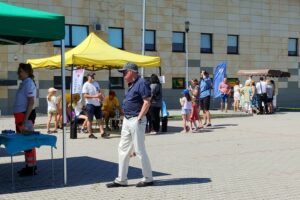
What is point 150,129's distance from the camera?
16406 millimetres

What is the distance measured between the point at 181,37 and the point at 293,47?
32.2ft

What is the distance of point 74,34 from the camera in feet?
88.3

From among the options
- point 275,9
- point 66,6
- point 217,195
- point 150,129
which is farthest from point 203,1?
point 217,195

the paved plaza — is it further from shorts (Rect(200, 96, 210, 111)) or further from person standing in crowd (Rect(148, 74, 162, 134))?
shorts (Rect(200, 96, 210, 111))

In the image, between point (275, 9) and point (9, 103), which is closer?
point (9, 103)

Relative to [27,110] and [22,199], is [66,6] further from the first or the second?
[22,199]

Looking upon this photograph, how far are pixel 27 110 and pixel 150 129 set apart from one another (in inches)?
318

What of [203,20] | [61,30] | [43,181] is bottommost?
[43,181]

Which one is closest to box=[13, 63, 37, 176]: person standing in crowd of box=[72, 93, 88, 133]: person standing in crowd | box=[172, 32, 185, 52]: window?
box=[72, 93, 88, 133]: person standing in crowd

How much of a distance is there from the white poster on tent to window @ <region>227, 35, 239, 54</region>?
18.8m

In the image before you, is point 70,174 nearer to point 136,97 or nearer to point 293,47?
point 136,97

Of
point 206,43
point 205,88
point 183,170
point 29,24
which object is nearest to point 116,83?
point 206,43

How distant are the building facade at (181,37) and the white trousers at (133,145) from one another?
1766 cm

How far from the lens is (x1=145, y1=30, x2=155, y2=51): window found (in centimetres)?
2930
